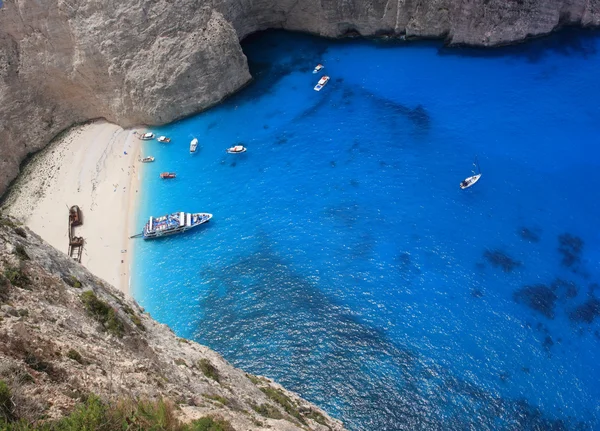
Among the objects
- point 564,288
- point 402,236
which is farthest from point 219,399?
point 564,288

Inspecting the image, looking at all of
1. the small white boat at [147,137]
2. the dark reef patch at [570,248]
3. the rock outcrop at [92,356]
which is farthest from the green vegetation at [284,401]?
the small white boat at [147,137]

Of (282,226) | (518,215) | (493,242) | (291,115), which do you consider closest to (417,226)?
(493,242)

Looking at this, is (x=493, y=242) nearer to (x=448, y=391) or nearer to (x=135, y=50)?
(x=448, y=391)

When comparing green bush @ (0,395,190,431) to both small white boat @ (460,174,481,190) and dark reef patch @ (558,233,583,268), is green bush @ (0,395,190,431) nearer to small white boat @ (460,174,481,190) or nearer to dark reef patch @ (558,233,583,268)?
dark reef patch @ (558,233,583,268)

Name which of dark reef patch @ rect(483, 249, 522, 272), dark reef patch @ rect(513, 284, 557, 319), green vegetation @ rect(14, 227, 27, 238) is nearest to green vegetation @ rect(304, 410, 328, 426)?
dark reef patch @ rect(513, 284, 557, 319)

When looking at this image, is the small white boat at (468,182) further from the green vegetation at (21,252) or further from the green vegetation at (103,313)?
the green vegetation at (21,252)

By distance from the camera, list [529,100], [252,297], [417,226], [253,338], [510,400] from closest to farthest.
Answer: [510,400], [253,338], [252,297], [417,226], [529,100]

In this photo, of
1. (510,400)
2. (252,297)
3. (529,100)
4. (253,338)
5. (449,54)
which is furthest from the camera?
(449,54)
